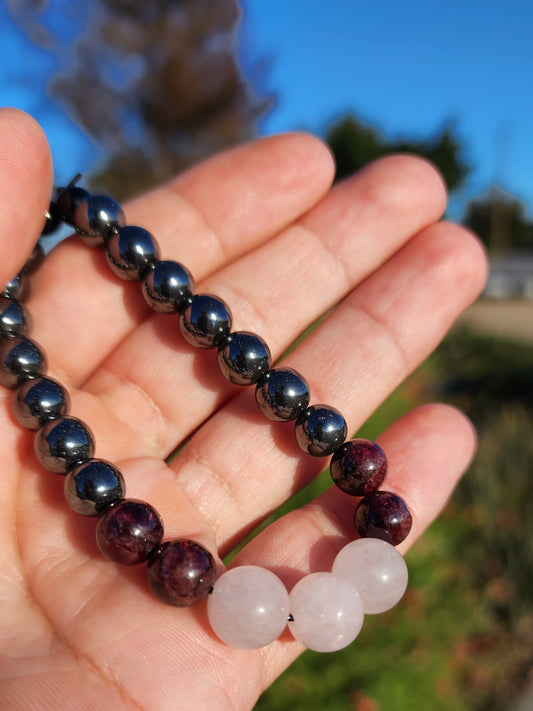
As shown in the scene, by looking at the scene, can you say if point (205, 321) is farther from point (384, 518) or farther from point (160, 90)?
point (160, 90)

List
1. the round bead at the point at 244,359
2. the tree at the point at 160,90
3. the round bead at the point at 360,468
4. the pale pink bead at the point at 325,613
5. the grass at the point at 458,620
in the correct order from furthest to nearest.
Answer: the tree at the point at 160,90
the grass at the point at 458,620
the round bead at the point at 244,359
the round bead at the point at 360,468
the pale pink bead at the point at 325,613

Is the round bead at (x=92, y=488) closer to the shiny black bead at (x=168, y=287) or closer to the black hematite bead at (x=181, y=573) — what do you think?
the black hematite bead at (x=181, y=573)

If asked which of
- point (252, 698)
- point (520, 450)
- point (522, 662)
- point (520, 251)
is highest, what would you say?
point (520, 251)

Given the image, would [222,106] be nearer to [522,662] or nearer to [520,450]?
[520,450]

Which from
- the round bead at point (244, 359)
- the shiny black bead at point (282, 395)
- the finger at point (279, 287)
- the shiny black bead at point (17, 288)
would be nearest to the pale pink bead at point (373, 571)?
the shiny black bead at point (282, 395)

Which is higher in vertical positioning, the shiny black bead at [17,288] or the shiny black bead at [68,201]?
the shiny black bead at [68,201]

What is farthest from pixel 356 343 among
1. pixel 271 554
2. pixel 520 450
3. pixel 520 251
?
pixel 520 251

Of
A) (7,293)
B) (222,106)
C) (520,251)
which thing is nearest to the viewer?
(7,293)
